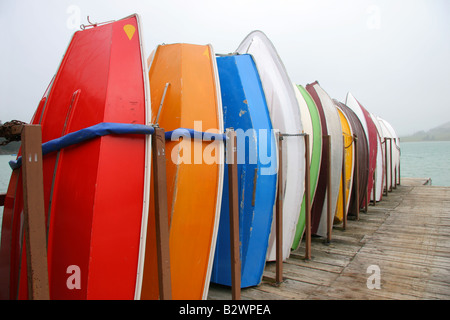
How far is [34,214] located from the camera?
1.45 m

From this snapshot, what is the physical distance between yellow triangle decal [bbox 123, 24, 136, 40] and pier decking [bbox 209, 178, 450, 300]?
222cm

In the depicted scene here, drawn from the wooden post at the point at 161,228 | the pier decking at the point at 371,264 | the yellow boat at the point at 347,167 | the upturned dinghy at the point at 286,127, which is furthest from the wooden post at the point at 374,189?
the wooden post at the point at 161,228

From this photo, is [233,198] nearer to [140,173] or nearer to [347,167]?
[140,173]

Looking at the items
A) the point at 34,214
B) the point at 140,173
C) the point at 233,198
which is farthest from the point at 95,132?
the point at 233,198

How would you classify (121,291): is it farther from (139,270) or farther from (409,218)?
(409,218)

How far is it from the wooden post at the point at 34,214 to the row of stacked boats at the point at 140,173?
1.27ft

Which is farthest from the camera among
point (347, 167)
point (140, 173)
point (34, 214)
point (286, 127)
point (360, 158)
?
point (360, 158)

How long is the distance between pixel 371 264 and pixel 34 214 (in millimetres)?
3731

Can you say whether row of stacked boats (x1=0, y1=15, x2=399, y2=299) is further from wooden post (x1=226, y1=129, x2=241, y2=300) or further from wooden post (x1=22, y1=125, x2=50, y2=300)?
wooden post (x1=22, y1=125, x2=50, y2=300)

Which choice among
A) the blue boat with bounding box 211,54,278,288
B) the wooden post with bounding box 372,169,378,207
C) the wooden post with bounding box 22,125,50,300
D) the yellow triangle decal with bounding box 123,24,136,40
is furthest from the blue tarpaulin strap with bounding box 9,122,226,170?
the wooden post with bounding box 372,169,378,207

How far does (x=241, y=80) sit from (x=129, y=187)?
1.83 m

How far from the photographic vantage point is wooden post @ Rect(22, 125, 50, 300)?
1.43m

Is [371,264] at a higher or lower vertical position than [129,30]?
lower
